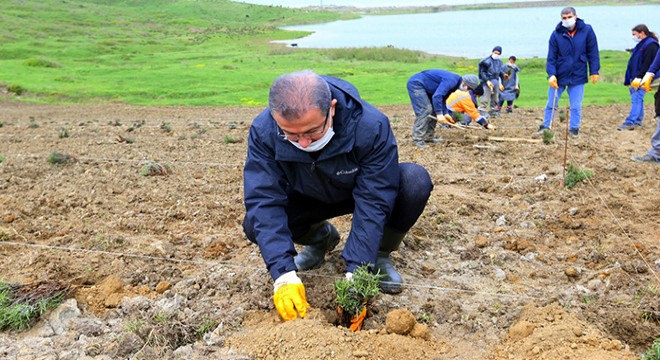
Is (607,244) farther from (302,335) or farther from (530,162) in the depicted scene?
(530,162)

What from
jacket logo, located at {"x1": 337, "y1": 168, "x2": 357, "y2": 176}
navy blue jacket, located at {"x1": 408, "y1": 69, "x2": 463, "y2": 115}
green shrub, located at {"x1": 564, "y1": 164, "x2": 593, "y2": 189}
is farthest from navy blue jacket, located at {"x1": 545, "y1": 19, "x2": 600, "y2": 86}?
jacket logo, located at {"x1": 337, "y1": 168, "x2": 357, "y2": 176}

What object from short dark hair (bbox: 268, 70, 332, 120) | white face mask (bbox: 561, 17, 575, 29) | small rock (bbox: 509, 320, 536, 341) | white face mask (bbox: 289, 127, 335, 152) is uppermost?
white face mask (bbox: 561, 17, 575, 29)

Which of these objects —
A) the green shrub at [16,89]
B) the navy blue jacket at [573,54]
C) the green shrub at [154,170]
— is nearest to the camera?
the green shrub at [154,170]

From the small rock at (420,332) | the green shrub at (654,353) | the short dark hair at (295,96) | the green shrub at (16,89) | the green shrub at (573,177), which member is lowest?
the green shrub at (16,89)

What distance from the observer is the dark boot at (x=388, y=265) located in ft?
11.1

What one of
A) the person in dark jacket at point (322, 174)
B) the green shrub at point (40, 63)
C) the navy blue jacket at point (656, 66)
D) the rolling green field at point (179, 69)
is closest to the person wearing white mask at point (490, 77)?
the rolling green field at point (179, 69)

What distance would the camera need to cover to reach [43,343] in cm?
278

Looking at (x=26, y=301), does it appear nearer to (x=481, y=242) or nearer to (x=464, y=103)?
(x=481, y=242)

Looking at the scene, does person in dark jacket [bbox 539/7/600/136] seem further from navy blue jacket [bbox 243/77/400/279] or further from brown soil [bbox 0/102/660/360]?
navy blue jacket [bbox 243/77/400/279]

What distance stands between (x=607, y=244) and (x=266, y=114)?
107 inches

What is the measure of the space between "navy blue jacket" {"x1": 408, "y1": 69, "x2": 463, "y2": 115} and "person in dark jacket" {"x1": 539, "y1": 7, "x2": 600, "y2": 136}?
1.42 m

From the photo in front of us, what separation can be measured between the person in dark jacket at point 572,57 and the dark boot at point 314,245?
19.2ft

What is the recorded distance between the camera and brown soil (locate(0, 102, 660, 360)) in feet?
9.01

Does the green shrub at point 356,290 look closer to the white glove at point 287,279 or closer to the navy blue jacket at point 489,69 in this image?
the white glove at point 287,279
